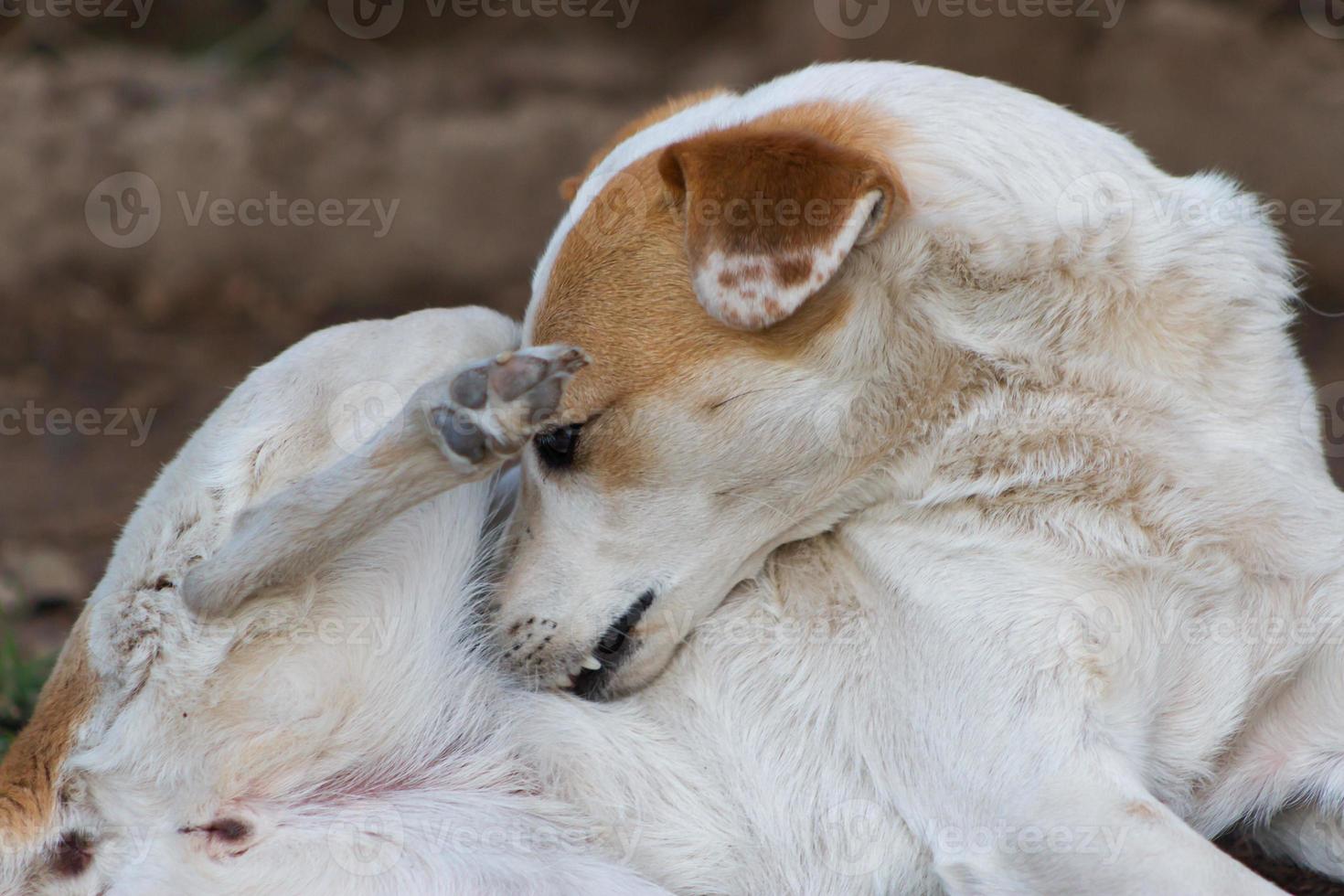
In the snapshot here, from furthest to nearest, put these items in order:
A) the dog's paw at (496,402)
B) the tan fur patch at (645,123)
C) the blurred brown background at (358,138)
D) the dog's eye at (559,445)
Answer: the blurred brown background at (358,138)
the tan fur patch at (645,123)
the dog's eye at (559,445)
the dog's paw at (496,402)

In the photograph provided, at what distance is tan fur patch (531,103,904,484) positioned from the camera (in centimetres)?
243

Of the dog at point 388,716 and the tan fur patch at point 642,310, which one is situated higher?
the tan fur patch at point 642,310

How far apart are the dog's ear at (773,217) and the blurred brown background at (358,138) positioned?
3332 millimetres

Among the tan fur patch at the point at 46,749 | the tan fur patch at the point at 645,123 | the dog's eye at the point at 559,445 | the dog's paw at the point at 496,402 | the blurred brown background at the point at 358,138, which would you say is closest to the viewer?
the dog's paw at the point at 496,402

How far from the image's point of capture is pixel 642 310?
245cm


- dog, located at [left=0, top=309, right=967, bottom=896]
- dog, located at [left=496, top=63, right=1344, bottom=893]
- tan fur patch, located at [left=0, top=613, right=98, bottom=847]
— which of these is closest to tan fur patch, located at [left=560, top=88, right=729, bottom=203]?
dog, located at [left=496, top=63, right=1344, bottom=893]

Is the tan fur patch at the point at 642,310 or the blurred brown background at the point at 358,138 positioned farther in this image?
the blurred brown background at the point at 358,138

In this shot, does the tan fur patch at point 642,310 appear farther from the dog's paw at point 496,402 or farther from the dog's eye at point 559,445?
the dog's paw at point 496,402

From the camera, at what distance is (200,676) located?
2.39 meters

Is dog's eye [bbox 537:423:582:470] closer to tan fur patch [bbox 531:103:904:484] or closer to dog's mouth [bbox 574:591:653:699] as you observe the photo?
tan fur patch [bbox 531:103:904:484]

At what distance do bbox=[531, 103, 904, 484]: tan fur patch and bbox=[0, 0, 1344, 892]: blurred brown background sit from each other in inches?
128

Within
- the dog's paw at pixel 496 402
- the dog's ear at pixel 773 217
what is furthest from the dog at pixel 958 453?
the dog's paw at pixel 496 402

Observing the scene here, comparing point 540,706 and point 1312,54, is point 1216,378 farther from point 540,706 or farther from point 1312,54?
point 1312,54

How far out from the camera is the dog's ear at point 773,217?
227 cm
